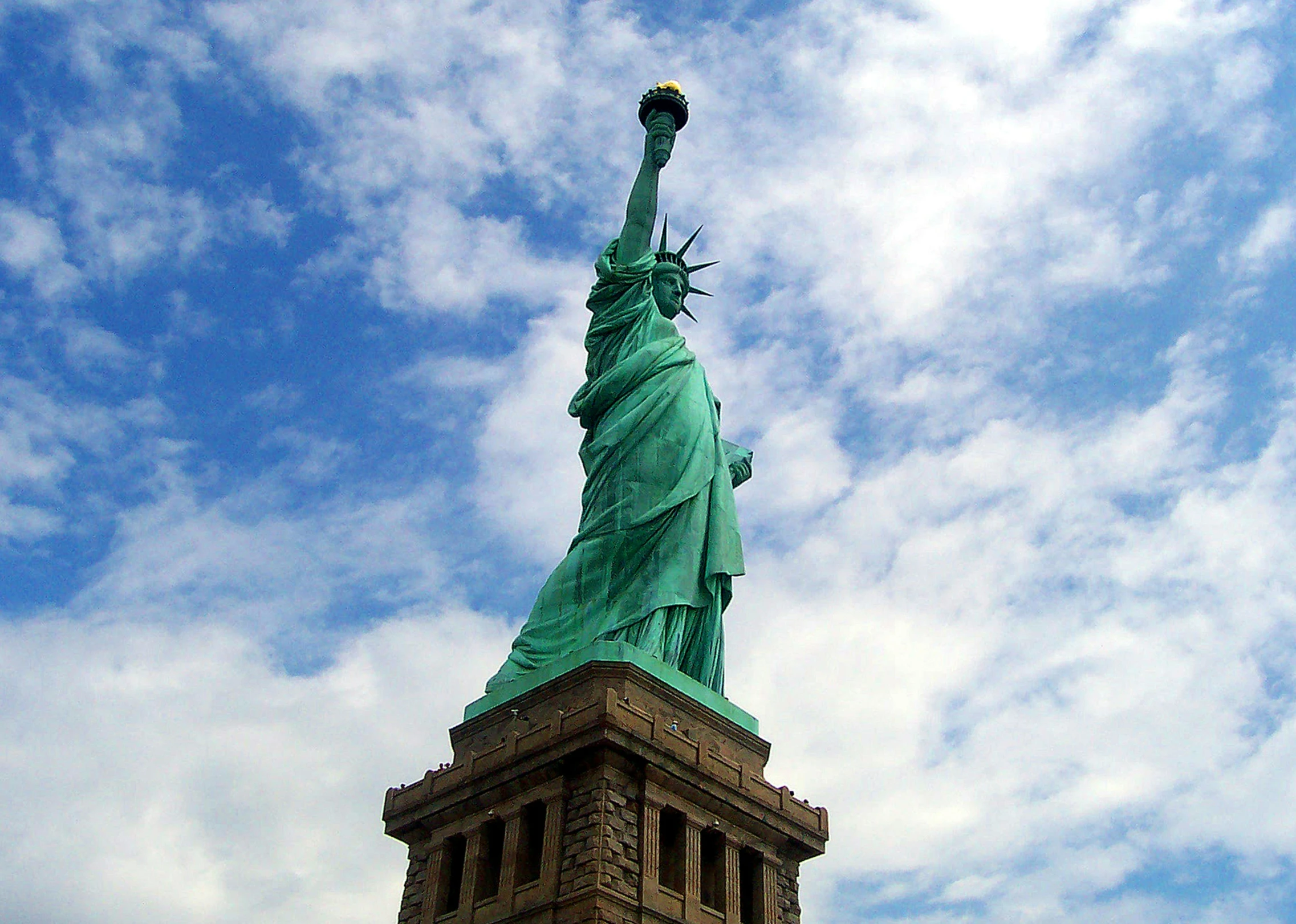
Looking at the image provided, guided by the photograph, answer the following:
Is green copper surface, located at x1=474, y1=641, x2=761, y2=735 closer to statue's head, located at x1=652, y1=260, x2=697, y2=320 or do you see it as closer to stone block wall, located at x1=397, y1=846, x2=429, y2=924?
stone block wall, located at x1=397, y1=846, x2=429, y2=924

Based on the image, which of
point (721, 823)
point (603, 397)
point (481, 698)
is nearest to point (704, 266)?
point (603, 397)

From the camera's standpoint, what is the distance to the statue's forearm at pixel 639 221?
112 feet

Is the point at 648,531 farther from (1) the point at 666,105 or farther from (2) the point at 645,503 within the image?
(1) the point at 666,105

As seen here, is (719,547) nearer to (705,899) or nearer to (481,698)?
(481,698)

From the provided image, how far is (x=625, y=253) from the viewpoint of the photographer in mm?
34031

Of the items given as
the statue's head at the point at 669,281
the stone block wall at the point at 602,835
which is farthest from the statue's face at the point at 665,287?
the stone block wall at the point at 602,835

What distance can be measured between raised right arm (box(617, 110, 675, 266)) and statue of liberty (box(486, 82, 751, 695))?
33 cm

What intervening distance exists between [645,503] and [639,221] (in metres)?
8.67

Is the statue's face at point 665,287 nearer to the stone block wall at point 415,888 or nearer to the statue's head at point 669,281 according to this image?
the statue's head at point 669,281

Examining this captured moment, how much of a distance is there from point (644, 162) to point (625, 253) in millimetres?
2763

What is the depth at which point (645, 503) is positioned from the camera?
28906mm

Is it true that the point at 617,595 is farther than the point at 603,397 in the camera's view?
No

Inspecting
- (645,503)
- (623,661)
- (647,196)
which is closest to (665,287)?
(647,196)

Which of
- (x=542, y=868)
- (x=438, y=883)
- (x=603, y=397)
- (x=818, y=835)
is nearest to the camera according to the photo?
(x=542, y=868)
